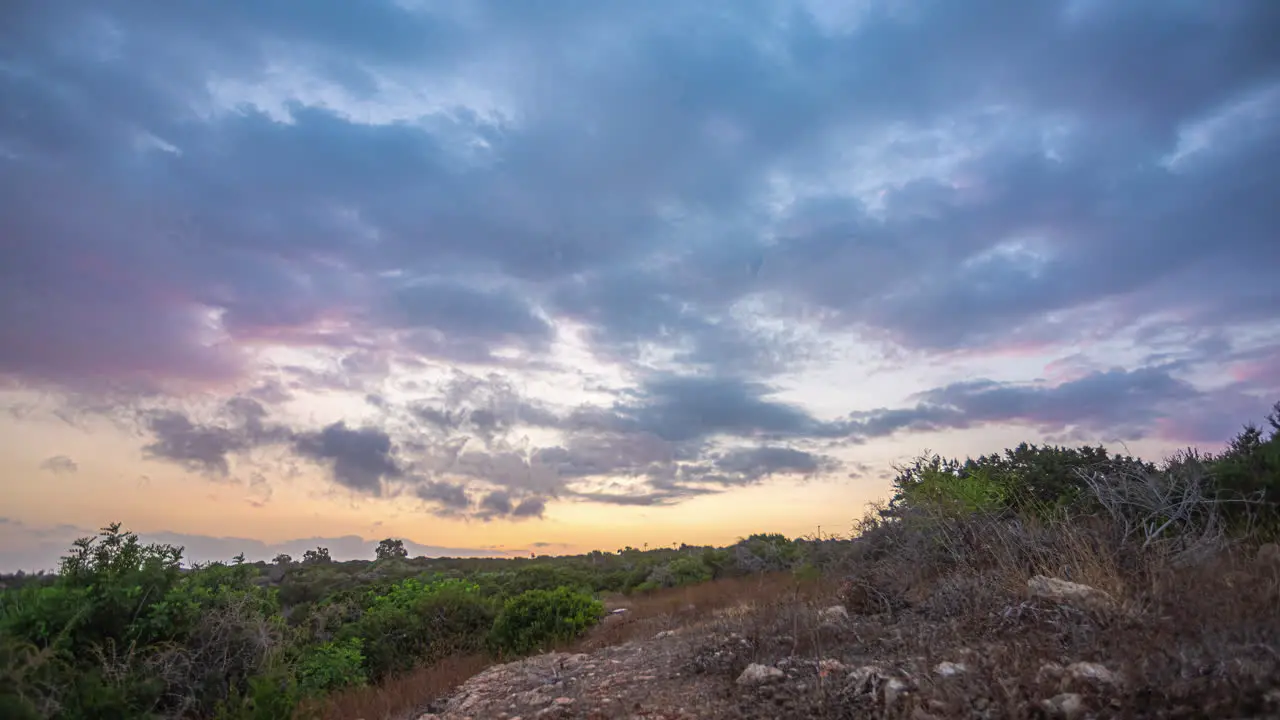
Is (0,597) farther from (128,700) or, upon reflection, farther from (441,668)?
(441,668)

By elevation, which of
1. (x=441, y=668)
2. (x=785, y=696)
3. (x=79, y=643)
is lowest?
(x=441, y=668)

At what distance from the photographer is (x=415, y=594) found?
54.4ft

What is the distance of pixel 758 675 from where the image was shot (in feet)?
21.1

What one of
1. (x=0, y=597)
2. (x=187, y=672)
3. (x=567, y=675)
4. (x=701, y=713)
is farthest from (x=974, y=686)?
(x=0, y=597)

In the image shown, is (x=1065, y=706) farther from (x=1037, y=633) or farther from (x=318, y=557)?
(x=318, y=557)

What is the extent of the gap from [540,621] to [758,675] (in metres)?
8.14

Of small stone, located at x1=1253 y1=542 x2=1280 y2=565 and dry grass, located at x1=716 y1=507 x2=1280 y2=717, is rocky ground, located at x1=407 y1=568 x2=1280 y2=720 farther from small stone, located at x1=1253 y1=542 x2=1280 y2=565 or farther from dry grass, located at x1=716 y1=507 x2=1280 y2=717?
small stone, located at x1=1253 y1=542 x2=1280 y2=565

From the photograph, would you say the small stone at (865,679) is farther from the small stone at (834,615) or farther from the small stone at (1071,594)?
the small stone at (834,615)

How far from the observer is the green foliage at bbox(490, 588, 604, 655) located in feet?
Answer: 43.9

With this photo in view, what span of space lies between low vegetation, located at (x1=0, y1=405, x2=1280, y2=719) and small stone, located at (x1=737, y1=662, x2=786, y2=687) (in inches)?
11.0

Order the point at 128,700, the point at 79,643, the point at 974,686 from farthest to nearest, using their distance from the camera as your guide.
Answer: the point at 79,643 < the point at 128,700 < the point at 974,686

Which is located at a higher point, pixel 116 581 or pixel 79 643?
pixel 116 581

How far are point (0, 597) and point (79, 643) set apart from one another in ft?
3.20

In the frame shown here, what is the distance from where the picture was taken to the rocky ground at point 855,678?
445 centimetres
